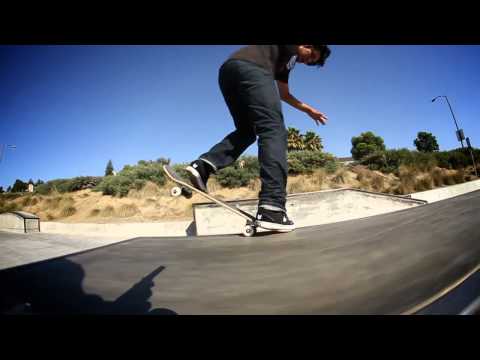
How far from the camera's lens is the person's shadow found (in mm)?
358

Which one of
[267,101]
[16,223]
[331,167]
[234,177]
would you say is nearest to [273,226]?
[267,101]

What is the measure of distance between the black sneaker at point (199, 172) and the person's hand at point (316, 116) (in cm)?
80

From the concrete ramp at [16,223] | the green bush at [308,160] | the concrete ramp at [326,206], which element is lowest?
the concrete ramp at [326,206]

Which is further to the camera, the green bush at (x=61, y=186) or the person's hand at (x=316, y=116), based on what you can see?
the green bush at (x=61, y=186)

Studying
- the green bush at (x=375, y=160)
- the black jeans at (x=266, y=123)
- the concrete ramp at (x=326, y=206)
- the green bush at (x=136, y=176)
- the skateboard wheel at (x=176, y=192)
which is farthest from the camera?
the green bush at (x=136, y=176)

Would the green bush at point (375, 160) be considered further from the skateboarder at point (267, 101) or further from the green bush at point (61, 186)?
the green bush at point (61, 186)

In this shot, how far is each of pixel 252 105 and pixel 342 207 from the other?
3.34 metres

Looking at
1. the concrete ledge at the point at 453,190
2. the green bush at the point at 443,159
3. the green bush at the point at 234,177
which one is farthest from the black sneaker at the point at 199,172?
the green bush at the point at 234,177

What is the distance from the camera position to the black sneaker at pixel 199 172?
109 centimetres

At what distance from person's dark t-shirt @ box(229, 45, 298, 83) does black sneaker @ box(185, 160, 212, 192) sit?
553 millimetres

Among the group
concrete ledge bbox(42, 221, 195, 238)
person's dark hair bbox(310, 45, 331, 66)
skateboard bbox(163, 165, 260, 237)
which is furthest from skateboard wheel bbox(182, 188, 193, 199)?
concrete ledge bbox(42, 221, 195, 238)
